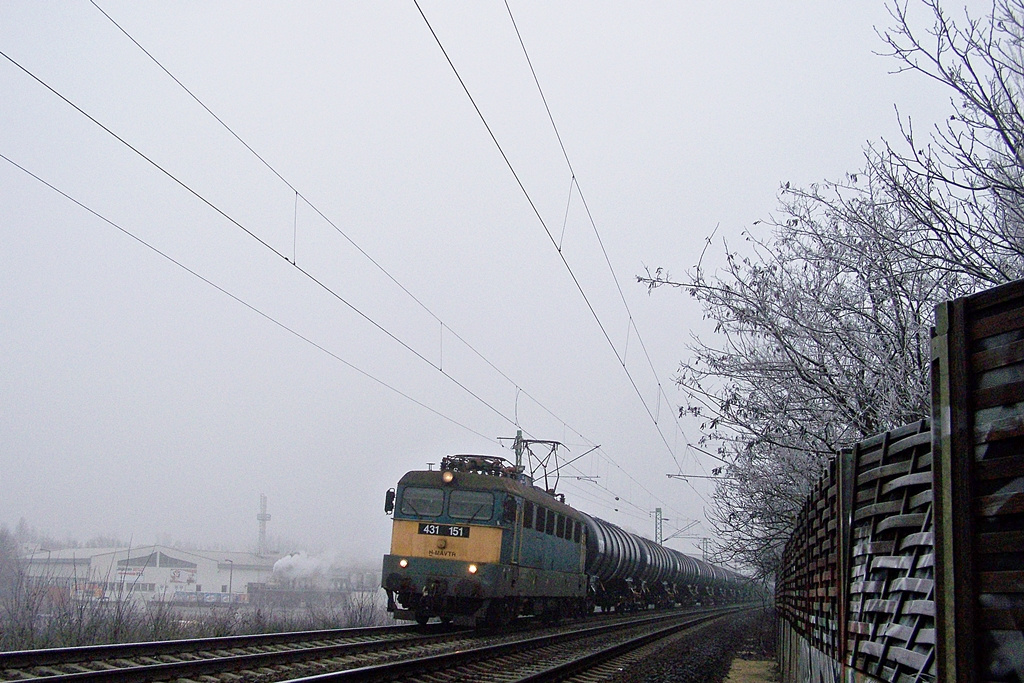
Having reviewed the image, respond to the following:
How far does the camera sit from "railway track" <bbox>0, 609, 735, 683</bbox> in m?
8.06

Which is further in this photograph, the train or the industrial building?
the industrial building

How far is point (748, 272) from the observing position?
9.91 m

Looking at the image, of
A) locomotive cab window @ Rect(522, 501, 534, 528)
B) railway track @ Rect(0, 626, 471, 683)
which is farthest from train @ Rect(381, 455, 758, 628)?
railway track @ Rect(0, 626, 471, 683)

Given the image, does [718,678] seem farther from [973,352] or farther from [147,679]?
[973,352]

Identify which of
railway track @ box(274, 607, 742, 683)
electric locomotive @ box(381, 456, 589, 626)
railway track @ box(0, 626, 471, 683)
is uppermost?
electric locomotive @ box(381, 456, 589, 626)

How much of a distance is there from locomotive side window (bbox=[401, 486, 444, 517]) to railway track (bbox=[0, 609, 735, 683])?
2.08m

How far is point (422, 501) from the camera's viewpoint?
55.4 feet

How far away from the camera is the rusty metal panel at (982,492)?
259cm

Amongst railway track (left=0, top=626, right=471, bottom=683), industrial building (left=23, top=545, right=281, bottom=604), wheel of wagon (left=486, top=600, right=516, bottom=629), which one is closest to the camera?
railway track (left=0, top=626, right=471, bottom=683)

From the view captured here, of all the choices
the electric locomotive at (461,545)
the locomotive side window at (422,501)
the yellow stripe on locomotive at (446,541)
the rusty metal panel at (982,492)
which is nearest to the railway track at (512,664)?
the electric locomotive at (461,545)

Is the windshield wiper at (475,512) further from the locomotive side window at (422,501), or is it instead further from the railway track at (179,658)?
the railway track at (179,658)

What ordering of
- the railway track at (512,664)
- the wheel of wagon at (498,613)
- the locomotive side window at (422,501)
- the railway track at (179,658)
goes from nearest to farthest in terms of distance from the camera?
the railway track at (179,658) → the railway track at (512,664) → the locomotive side window at (422,501) → the wheel of wagon at (498,613)

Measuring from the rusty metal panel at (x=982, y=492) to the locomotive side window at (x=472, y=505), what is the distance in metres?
13.8

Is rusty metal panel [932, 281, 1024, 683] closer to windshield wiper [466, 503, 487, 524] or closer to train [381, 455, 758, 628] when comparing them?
train [381, 455, 758, 628]
